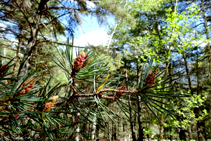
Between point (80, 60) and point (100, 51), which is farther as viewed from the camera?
point (100, 51)

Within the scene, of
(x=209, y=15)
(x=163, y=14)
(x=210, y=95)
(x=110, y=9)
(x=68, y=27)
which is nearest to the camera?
(x=110, y=9)

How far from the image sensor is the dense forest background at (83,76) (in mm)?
535

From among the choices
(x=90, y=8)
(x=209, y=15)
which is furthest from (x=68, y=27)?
(x=209, y=15)

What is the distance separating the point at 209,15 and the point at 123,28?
569cm

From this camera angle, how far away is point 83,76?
65 cm

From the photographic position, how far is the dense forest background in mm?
535

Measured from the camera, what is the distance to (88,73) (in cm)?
57

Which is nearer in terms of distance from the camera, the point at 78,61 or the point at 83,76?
the point at 78,61

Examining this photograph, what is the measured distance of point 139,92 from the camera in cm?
57

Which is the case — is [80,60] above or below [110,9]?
below

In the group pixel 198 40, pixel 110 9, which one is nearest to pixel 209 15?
pixel 198 40

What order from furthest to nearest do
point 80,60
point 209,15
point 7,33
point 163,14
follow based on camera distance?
point 163,14 < point 209,15 < point 7,33 < point 80,60

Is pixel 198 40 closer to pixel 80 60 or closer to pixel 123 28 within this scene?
pixel 123 28

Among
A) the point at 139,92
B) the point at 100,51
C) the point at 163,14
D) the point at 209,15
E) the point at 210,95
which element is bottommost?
the point at 210,95
